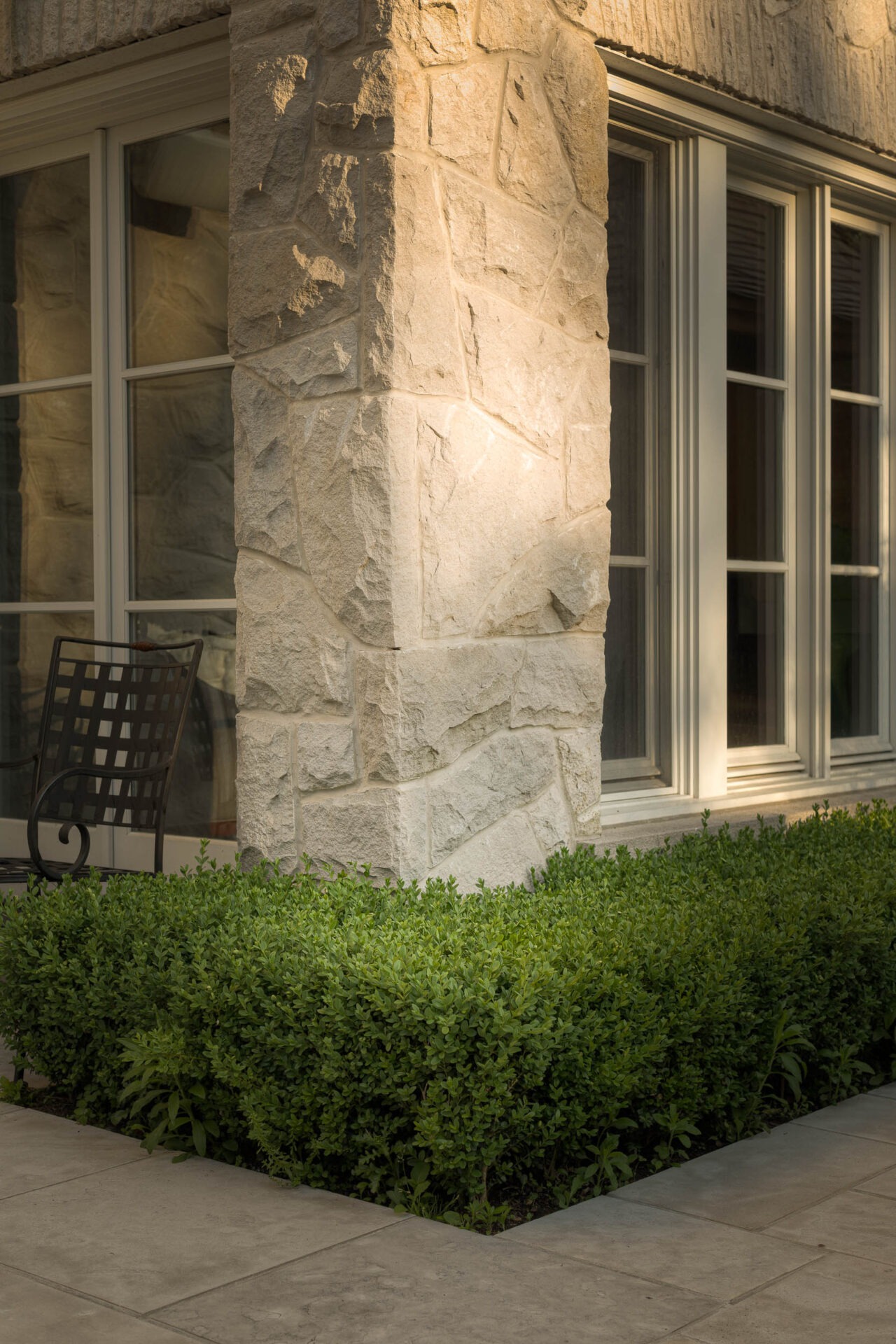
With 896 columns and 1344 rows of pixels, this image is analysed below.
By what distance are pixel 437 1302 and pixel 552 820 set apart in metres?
1.77

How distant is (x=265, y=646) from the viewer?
3887 millimetres

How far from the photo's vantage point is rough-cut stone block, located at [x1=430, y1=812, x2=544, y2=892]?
3.82 meters

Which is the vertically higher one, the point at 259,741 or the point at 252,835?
the point at 259,741

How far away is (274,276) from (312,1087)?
80.5 inches

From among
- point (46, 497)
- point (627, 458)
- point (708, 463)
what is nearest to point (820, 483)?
point (708, 463)

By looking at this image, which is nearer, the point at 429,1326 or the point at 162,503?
the point at 429,1326

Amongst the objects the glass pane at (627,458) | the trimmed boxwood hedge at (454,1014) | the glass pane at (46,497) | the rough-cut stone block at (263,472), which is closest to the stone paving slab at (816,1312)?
the trimmed boxwood hedge at (454,1014)

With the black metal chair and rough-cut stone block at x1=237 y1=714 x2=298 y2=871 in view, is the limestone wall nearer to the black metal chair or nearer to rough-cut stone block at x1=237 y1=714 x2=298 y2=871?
the black metal chair

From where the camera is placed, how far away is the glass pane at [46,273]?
521 centimetres

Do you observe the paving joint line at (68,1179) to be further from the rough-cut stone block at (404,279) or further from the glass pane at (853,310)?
the glass pane at (853,310)

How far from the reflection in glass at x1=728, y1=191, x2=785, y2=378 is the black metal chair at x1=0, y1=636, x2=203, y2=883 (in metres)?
2.16

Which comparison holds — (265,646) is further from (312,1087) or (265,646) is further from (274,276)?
(312,1087)

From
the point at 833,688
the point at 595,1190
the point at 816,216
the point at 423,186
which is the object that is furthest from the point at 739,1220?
the point at 816,216

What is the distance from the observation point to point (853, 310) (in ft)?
18.6
